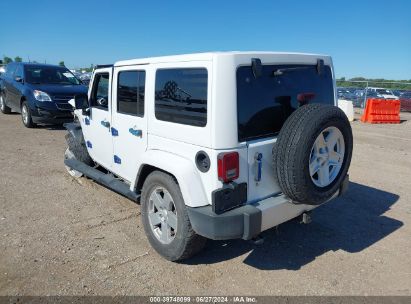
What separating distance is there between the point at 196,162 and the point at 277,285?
134 cm

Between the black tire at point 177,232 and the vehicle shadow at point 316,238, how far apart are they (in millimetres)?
241

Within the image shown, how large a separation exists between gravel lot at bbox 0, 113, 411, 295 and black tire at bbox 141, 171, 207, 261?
149mm

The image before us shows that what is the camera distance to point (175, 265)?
3.56 m

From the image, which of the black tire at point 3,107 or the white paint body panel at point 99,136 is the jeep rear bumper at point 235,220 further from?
the black tire at point 3,107

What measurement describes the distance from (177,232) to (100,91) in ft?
8.00

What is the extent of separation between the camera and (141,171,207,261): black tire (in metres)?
3.26

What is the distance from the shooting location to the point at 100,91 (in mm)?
4848

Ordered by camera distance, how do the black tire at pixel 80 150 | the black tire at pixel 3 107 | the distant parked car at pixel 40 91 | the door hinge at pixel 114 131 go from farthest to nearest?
the black tire at pixel 3 107, the distant parked car at pixel 40 91, the black tire at pixel 80 150, the door hinge at pixel 114 131

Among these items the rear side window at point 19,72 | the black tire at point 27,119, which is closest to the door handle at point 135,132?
the black tire at point 27,119

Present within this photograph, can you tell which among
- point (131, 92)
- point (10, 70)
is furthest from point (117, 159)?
point (10, 70)

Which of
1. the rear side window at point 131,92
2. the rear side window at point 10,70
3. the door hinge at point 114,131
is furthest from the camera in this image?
the rear side window at point 10,70

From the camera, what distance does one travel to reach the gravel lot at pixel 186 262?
324 centimetres

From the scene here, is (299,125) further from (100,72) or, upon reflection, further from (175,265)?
(100,72)

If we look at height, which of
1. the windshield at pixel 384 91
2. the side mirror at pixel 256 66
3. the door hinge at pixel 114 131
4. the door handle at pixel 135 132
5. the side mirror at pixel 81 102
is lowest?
the door hinge at pixel 114 131
